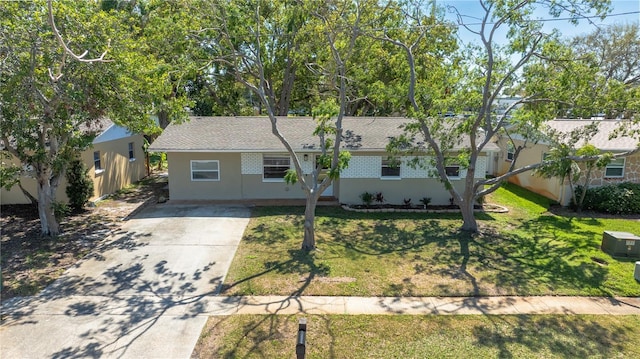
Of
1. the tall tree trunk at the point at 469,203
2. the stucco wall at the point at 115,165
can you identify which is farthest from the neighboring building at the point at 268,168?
the tall tree trunk at the point at 469,203

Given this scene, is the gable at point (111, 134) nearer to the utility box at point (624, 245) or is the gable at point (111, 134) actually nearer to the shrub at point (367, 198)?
the shrub at point (367, 198)

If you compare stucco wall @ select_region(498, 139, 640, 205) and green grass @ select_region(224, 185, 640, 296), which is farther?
stucco wall @ select_region(498, 139, 640, 205)

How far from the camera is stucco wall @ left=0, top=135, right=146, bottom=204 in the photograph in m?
14.7

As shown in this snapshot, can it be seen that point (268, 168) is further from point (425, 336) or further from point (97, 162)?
point (425, 336)

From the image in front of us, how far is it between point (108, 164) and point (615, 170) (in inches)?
891

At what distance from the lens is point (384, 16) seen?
11758mm

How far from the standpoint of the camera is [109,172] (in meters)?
17.6

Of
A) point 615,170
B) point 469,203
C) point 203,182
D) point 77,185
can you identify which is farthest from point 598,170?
point 77,185

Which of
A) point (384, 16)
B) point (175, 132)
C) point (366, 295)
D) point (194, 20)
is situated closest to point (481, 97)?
point (384, 16)

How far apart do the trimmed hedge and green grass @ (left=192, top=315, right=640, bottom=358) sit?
9803 millimetres

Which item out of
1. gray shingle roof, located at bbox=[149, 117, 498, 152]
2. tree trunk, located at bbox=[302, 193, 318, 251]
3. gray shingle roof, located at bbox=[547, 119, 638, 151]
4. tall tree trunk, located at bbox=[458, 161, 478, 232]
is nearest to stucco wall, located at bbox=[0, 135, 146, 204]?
gray shingle roof, located at bbox=[149, 117, 498, 152]

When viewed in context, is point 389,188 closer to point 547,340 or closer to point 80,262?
point 547,340

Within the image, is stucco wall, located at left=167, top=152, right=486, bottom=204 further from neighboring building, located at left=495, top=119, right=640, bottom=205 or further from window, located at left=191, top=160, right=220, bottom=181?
neighboring building, located at left=495, top=119, right=640, bottom=205

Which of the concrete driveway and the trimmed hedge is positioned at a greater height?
the trimmed hedge
